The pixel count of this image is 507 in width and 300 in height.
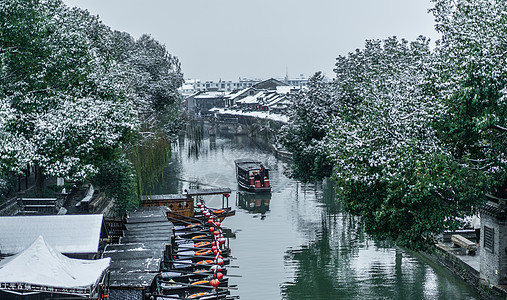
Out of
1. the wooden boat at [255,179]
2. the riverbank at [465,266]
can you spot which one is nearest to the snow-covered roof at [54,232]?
the riverbank at [465,266]

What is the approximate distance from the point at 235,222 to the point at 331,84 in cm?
951

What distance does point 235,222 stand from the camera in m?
33.5

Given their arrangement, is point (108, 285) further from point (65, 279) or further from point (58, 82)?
point (58, 82)

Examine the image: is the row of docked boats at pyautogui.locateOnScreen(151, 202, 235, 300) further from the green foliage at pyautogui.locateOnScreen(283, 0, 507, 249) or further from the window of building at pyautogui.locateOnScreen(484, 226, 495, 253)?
the window of building at pyautogui.locateOnScreen(484, 226, 495, 253)

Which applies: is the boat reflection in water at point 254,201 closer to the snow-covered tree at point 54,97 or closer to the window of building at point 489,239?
the snow-covered tree at point 54,97

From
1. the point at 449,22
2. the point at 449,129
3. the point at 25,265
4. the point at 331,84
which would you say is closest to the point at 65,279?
the point at 25,265

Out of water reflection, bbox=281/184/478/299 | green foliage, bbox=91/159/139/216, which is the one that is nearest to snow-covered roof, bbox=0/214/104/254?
water reflection, bbox=281/184/478/299

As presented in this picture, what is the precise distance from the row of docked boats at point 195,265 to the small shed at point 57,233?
2200 mm

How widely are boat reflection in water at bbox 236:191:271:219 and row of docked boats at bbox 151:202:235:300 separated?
29.1ft

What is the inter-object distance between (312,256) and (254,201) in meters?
13.7

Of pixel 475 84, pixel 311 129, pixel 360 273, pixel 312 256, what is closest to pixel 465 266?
pixel 360 273

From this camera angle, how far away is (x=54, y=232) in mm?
16828

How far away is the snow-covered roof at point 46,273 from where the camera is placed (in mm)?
12781

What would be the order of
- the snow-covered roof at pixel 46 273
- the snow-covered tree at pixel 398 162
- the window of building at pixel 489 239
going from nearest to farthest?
the snow-covered roof at pixel 46 273 → the snow-covered tree at pixel 398 162 → the window of building at pixel 489 239
